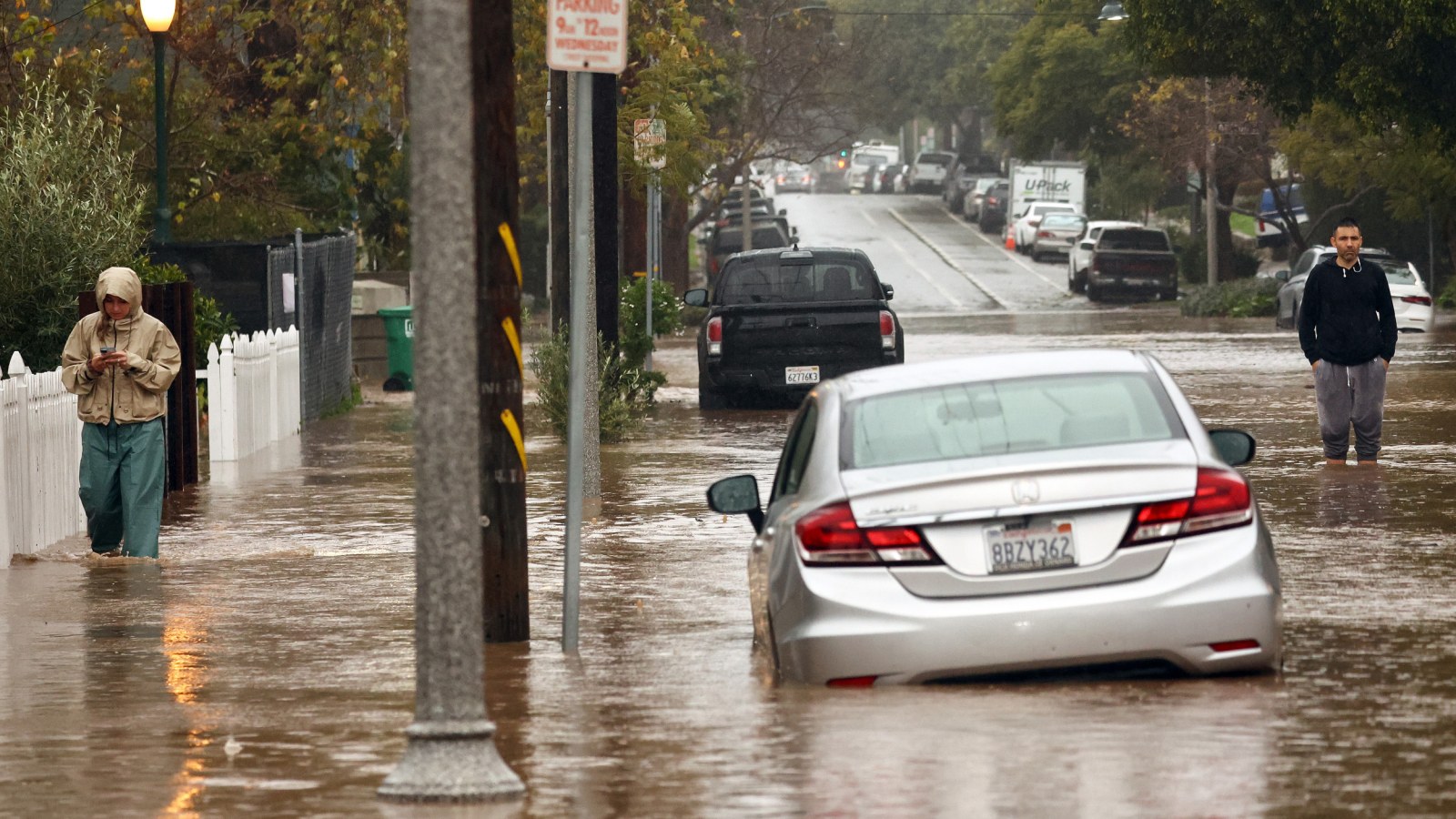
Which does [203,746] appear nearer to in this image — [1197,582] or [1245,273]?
[1197,582]

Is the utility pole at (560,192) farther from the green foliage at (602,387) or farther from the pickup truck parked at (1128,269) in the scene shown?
the pickup truck parked at (1128,269)

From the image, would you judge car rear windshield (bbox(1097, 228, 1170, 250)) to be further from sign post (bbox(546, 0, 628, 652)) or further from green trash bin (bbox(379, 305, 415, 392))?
sign post (bbox(546, 0, 628, 652))

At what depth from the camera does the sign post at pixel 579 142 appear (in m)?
9.70

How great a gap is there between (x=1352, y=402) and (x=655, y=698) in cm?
988

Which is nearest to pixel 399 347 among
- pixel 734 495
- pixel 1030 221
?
pixel 734 495

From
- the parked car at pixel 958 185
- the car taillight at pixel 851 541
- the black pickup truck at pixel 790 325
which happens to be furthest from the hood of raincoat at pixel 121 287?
the parked car at pixel 958 185

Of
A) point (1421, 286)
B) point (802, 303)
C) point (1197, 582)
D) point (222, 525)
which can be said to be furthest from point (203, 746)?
point (1421, 286)

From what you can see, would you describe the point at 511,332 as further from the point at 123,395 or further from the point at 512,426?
the point at 123,395

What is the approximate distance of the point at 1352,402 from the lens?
1734 centimetres

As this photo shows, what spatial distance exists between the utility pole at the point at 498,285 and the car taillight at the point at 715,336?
45.4ft

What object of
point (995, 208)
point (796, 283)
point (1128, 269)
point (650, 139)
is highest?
point (995, 208)

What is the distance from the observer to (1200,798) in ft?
21.5

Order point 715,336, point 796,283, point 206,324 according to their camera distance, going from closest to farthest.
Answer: point 206,324, point 715,336, point 796,283

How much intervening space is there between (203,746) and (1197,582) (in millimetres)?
3346
